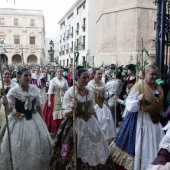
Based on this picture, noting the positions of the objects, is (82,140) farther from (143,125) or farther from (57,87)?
(57,87)

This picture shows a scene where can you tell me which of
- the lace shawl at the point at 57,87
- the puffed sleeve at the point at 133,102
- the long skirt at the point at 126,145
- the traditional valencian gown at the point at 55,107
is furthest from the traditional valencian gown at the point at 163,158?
the lace shawl at the point at 57,87

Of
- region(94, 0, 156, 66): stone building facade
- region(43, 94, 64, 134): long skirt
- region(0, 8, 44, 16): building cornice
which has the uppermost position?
region(0, 8, 44, 16): building cornice

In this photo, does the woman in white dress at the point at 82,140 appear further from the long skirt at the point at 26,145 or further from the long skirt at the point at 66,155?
the long skirt at the point at 26,145

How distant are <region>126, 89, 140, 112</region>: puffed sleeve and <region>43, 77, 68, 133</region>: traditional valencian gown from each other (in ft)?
10.6

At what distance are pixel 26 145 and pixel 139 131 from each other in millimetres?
1644

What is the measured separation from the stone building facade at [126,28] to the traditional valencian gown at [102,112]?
1601 centimetres

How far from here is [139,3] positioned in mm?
22547

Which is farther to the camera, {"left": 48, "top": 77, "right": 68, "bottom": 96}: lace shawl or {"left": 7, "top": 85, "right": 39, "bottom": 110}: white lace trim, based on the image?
{"left": 48, "top": 77, "right": 68, "bottom": 96}: lace shawl

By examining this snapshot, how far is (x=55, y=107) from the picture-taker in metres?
6.81

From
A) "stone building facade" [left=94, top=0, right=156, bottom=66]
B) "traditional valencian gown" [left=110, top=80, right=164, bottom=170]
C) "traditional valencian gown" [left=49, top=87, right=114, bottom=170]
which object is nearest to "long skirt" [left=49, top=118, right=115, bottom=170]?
"traditional valencian gown" [left=49, top=87, right=114, bottom=170]

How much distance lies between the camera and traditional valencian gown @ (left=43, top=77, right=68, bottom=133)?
6.72m

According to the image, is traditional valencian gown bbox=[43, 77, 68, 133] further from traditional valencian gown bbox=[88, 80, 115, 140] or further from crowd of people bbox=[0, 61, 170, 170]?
crowd of people bbox=[0, 61, 170, 170]

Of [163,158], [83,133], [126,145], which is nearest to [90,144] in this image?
[83,133]

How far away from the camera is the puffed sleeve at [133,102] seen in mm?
3662
